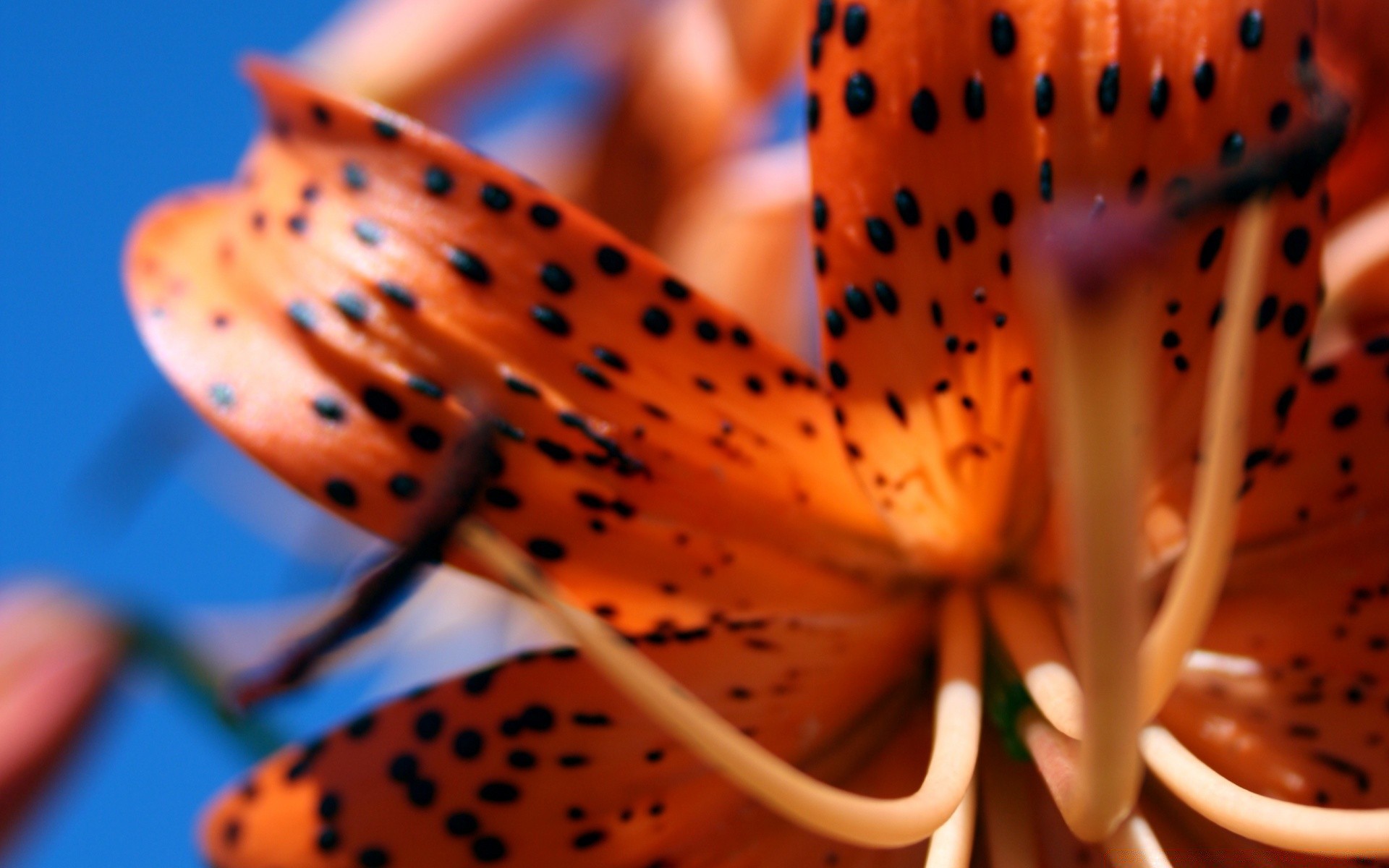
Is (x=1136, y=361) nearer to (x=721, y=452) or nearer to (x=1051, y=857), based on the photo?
(x=721, y=452)

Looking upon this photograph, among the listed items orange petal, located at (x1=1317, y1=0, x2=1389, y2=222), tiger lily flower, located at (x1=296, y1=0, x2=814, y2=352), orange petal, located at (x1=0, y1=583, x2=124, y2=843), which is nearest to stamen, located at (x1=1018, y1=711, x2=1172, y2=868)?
orange petal, located at (x1=1317, y1=0, x2=1389, y2=222)

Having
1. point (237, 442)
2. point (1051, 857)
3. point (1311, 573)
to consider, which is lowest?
point (1051, 857)

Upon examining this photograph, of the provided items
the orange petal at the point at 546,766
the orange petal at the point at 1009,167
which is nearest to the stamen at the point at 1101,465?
the orange petal at the point at 1009,167

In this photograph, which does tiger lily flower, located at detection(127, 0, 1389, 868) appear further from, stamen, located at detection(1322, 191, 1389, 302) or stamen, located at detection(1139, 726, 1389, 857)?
stamen, located at detection(1322, 191, 1389, 302)

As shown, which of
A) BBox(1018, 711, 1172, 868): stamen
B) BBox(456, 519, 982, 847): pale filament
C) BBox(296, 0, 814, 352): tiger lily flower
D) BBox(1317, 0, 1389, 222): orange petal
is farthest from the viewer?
BBox(296, 0, 814, 352): tiger lily flower

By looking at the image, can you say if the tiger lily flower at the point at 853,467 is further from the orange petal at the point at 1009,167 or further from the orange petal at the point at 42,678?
the orange petal at the point at 42,678

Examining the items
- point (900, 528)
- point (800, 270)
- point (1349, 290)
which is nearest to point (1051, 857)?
point (900, 528)

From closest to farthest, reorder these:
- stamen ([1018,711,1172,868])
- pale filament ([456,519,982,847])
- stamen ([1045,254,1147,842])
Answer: stamen ([1045,254,1147,842]) < pale filament ([456,519,982,847]) < stamen ([1018,711,1172,868])
